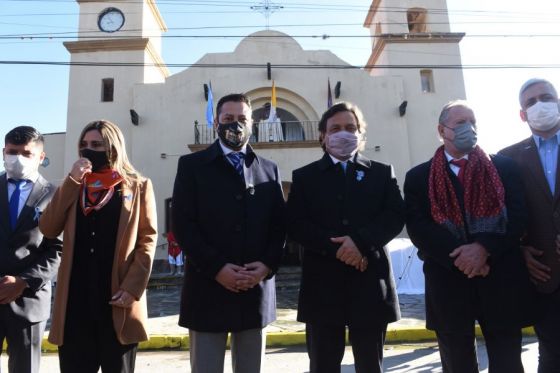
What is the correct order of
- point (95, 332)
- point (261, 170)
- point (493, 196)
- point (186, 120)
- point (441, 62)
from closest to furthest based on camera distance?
point (95, 332)
point (493, 196)
point (261, 170)
point (186, 120)
point (441, 62)

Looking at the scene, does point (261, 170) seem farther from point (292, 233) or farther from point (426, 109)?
point (426, 109)

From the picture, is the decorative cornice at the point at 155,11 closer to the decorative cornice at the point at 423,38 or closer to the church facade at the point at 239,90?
the church facade at the point at 239,90

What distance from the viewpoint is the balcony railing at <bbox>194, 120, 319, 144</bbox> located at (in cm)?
1664

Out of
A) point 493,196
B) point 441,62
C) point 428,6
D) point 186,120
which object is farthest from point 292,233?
point 428,6

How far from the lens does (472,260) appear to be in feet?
8.46

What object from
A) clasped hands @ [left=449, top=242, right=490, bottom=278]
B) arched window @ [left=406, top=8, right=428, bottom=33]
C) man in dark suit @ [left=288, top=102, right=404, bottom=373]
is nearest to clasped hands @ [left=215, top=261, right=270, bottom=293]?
man in dark suit @ [left=288, top=102, right=404, bottom=373]

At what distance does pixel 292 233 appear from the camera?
9.57 ft

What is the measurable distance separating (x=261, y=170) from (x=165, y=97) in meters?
15.6

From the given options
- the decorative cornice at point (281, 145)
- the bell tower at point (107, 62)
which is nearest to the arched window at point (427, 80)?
the decorative cornice at point (281, 145)

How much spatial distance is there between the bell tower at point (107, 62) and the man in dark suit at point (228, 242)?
15030 mm

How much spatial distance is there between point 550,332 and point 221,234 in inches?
91.3

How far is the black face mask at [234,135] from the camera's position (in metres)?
2.92

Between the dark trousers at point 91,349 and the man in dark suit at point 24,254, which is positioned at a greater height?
the man in dark suit at point 24,254

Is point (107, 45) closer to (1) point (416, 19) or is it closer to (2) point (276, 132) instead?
(2) point (276, 132)
